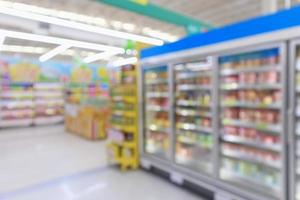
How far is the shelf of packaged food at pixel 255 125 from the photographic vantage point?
8.80 ft

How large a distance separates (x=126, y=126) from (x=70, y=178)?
1367 mm

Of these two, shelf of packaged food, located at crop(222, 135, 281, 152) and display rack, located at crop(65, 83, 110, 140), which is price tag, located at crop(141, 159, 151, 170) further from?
display rack, located at crop(65, 83, 110, 140)

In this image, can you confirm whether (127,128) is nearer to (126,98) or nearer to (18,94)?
(126,98)

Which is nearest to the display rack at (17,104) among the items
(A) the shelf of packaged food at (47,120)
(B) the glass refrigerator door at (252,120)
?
(A) the shelf of packaged food at (47,120)

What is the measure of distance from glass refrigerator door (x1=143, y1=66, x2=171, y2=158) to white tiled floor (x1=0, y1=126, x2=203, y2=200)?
669 mm

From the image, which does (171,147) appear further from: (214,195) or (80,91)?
(80,91)

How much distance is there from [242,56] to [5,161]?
5312 millimetres

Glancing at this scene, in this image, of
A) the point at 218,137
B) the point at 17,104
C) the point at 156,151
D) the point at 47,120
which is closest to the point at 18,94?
the point at 17,104

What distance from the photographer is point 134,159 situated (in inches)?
175

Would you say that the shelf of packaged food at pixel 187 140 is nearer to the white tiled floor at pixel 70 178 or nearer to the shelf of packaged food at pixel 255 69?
the white tiled floor at pixel 70 178

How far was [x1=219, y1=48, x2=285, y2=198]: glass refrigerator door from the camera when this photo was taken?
9.18ft

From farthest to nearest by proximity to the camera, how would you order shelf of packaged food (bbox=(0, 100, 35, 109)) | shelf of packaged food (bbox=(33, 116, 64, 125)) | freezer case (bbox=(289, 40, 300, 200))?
shelf of packaged food (bbox=(33, 116, 64, 125))
shelf of packaged food (bbox=(0, 100, 35, 109))
freezer case (bbox=(289, 40, 300, 200))

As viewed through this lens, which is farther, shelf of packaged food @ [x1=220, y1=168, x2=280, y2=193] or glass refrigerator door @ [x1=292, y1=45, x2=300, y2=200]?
shelf of packaged food @ [x1=220, y1=168, x2=280, y2=193]

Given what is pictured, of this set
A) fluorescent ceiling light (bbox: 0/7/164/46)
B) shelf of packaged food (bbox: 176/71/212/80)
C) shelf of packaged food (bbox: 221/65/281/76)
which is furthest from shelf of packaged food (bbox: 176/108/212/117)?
fluorescent ceiling light (bbox: 0/7/164/46)
